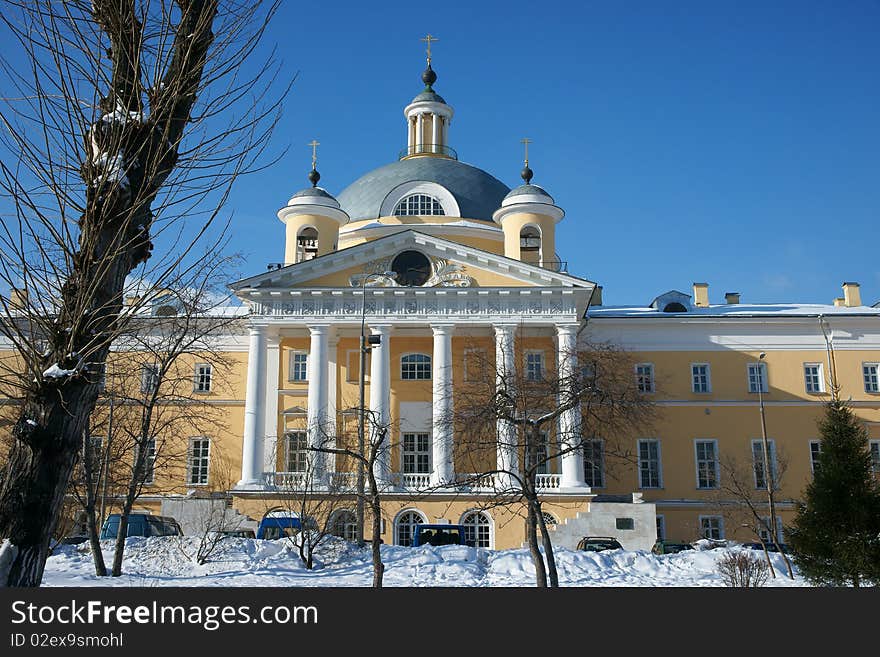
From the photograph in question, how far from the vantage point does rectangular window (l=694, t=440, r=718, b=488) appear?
38.9 m

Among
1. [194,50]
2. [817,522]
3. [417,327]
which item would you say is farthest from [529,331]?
[194,50]

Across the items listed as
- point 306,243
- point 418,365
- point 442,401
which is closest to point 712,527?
point 442,401

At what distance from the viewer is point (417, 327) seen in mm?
35469

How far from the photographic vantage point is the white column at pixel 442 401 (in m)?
32.4

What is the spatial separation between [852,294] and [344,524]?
27972 mm

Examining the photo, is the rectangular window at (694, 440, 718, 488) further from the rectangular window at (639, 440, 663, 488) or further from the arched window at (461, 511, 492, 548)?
the arched window at (461, 511, 492, 548)

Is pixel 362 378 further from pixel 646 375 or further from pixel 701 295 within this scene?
pixel 701 295

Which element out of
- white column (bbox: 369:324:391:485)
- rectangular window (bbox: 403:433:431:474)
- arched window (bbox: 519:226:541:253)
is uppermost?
arched window (bbox: 519:226:541:253)

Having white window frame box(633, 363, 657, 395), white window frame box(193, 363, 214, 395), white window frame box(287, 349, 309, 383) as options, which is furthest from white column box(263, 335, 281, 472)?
white window frame box(633, 363, 657, 395)

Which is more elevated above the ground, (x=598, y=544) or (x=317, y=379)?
(x=317, y=379)

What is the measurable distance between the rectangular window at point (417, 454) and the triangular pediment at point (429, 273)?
6289 mm

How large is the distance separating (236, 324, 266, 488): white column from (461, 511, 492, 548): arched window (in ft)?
24.6

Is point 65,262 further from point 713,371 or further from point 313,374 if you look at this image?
point 713,371

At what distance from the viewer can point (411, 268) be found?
35438 millimetres
